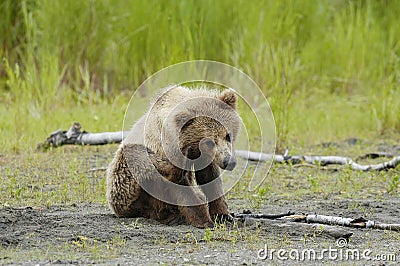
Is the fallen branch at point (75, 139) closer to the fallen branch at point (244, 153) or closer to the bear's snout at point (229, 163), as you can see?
the fallen branch at point (244, 153)

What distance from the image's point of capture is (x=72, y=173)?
731cm

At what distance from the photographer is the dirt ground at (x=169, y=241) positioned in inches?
165

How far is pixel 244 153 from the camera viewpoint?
758 cm

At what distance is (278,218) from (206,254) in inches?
44.1

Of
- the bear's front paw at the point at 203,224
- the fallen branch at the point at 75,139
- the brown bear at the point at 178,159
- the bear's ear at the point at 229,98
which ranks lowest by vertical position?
the fallen branch at the point at 75,139

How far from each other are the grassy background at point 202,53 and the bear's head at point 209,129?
448 cm

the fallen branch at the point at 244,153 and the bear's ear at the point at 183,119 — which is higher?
the bear's ear at the point at 183,119

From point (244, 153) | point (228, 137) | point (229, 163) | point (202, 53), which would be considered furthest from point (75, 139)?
point (229, 163)

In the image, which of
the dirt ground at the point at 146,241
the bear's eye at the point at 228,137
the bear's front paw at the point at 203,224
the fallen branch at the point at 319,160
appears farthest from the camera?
the fallen branch at the point at 319,160

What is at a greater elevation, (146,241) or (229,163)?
(229,163)

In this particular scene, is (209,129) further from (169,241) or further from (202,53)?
(202,53)

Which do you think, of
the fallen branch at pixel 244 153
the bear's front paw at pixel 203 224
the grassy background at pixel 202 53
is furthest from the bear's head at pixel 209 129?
the grassy background at pixel 202 53

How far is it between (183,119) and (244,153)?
9.43 feet

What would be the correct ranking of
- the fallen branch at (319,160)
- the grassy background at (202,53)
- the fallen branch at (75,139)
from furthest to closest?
the grassy background at (202,53)
the fallen branch at (75,139)
the fallen branch at (319,160)
